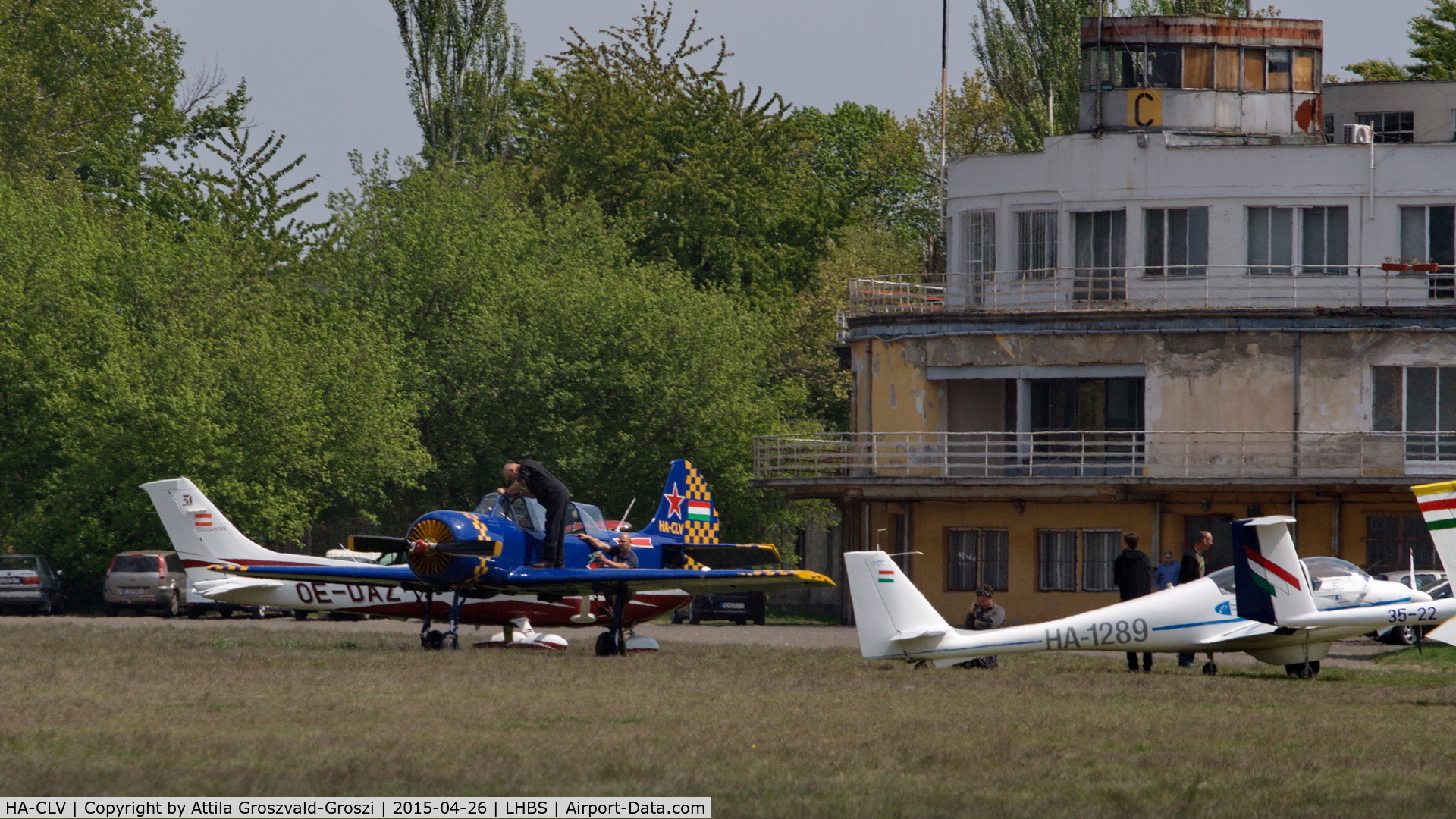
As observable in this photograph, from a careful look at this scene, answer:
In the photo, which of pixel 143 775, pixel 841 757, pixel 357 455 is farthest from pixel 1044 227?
pixel 143 775

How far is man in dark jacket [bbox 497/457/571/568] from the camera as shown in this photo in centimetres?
2255

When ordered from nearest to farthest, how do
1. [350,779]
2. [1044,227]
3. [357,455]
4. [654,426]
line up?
[350,779] < [1044,227] < [357,455] < [654,426]

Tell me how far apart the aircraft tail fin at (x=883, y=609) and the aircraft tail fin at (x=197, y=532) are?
32.2 ft

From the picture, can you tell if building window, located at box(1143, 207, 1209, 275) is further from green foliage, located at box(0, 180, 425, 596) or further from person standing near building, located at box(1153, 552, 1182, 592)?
green foliage, located at box(0, 180, 425, 596)

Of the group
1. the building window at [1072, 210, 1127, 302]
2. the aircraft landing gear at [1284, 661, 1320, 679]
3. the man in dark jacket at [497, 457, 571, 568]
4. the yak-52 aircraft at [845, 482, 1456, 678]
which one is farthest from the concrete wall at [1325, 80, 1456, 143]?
the man in dark jacket at [497, 457, 571, 568]

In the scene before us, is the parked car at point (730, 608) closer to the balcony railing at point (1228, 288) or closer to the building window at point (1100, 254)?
the balcony railing at point (1228, 288)

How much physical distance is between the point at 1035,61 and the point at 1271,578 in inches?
1650

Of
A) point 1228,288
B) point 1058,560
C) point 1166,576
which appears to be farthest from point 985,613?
point 1228,288

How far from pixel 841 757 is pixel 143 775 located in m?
4.49

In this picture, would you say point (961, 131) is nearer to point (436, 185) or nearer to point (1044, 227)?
point (436, 185)

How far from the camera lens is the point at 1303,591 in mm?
19969

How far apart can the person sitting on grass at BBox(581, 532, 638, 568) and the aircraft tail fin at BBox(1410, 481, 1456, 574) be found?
34.2 feet

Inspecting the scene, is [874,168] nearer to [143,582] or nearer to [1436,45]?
[1436,45]

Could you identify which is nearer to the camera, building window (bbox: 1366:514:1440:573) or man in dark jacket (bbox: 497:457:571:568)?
man in dark jacket (bbox: 497:457:571:568)
